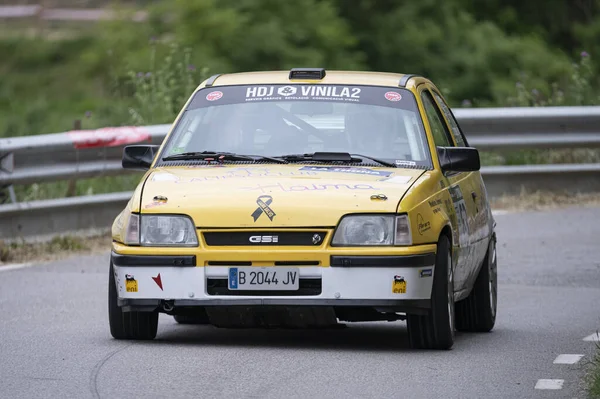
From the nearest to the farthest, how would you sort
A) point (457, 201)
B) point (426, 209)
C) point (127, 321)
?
1. point (426, 209)
2. point (127, 321)
3. point (457, 201)

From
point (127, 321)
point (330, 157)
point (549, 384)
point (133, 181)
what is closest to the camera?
point (549, 384)

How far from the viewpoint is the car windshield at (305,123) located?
8.84 metres

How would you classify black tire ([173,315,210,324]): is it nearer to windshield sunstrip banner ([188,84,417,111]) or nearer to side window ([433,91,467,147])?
windshield sunstrip banner ([188,84,417,111])

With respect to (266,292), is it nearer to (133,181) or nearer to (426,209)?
(426,209)

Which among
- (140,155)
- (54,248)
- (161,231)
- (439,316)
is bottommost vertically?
(54,248)

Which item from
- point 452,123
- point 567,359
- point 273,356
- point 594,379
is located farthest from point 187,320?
point 594,379

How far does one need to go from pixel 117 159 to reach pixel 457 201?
6.02 meters

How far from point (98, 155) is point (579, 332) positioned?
605 centimetres

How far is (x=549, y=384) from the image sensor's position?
7.43 metres

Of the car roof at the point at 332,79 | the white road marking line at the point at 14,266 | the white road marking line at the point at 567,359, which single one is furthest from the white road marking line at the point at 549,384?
the white road marking line at the point at 14,266

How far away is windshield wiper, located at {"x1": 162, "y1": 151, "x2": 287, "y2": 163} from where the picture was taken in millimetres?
8734

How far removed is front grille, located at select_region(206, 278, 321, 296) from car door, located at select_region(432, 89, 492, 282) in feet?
5.17

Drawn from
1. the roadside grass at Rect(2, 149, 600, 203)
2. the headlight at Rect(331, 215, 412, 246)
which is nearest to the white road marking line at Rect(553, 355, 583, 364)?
the headlight at Rect(331, 215, 412, 246)

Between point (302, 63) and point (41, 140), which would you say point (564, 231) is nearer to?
point (41, 140)
